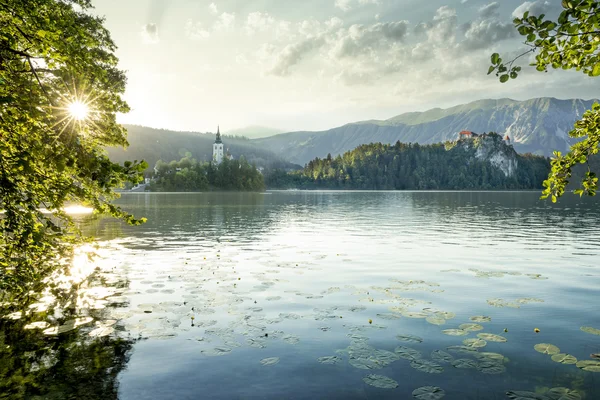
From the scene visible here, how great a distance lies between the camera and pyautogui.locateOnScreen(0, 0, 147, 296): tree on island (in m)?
9.61

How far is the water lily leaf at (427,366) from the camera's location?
39.1ft

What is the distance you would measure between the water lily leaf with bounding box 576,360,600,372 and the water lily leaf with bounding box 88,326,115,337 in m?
14.4

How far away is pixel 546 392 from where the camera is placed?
1055 centimetres

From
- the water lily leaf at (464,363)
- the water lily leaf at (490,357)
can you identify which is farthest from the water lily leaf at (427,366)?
the water lily leaf at (490,357)

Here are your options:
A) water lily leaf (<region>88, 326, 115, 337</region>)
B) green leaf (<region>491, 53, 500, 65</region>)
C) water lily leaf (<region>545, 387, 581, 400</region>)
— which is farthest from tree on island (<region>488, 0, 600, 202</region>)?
water lily leaf (<region>88, 326, 115, 337</region>)

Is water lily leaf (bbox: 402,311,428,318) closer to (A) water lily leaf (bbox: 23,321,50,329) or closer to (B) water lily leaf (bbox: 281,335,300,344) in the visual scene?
(B) water lily leaf (bbox: 281,335,300,344)

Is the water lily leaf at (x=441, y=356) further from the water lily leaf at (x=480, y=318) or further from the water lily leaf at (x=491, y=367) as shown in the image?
the water lily leaf at (x=480, y=318)

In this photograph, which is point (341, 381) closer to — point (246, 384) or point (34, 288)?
point (246, 384)

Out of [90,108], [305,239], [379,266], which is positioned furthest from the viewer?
[305,239]

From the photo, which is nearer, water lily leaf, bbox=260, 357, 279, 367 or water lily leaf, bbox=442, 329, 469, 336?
water lily leaf, bbox=260, 357, 279, 367

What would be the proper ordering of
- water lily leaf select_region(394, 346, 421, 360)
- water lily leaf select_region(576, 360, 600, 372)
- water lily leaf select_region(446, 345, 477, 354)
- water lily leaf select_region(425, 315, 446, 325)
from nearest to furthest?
1. water lily leaf select_region(576, 360, 600, 372)
2. water lily leaf select_region(394, 346, 421, 360)
3. water lily leaf select_region(446, 345, 477, 354)
4. water lily leaf select_region(425, 315, 446, 325)

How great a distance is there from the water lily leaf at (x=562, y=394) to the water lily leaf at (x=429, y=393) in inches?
97.5

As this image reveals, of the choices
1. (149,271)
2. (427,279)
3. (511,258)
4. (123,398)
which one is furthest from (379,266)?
(123,398)

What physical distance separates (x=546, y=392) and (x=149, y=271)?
22.4 m
